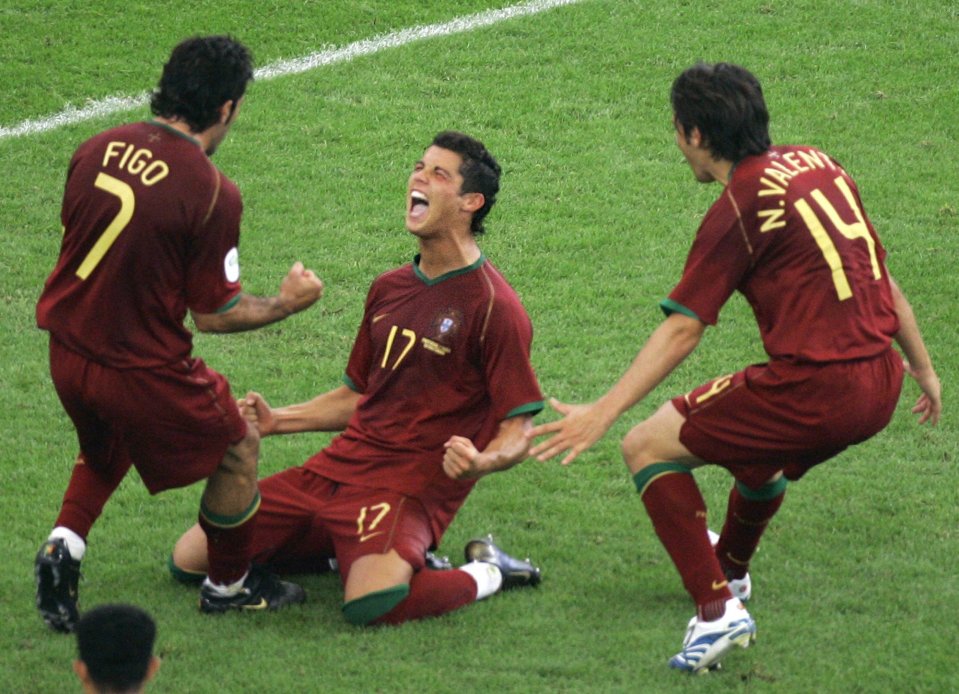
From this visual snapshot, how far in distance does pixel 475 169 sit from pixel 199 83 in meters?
1.34

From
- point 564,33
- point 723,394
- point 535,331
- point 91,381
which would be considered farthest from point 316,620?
point 564,33

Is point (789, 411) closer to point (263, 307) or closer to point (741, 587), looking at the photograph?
point (741, 587)

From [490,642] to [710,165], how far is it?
1862 mm

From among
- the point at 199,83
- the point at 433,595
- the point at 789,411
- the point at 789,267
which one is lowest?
the point at 433,595

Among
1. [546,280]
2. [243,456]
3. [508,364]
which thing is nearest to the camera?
[243,456]

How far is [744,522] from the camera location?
611 cm

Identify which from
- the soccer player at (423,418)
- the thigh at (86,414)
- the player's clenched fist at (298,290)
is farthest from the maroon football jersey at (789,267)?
the thigh at (86,414)

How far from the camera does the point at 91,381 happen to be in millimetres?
5547

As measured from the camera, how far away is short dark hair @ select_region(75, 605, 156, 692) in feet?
13.8

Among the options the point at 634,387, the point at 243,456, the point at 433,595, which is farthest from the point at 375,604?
the point at 634,387

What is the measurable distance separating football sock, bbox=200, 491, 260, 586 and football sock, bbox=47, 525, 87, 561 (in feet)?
1.45

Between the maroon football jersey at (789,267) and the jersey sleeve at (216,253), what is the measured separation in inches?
58.8

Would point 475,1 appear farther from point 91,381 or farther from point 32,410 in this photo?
point 91,381

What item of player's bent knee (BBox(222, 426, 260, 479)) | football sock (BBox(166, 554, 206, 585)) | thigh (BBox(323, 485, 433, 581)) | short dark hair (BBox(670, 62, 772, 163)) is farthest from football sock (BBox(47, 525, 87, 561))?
short dark hair (BBox(670, 62, 772, 163))
